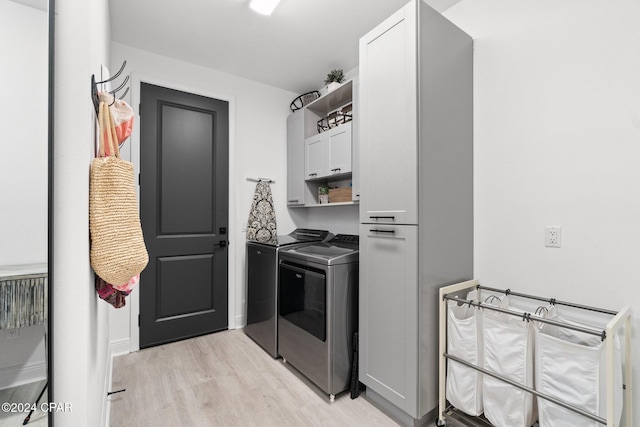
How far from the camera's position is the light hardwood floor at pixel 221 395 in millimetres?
1772

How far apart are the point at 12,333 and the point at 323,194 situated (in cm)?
268

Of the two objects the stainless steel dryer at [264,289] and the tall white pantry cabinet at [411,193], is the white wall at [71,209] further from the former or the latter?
the stainless steel dryer at [264,289]

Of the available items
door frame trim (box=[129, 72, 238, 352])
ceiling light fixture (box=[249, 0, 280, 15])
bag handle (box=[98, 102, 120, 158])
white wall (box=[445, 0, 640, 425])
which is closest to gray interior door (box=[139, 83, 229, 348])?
door frame trim (box=[129, 72, 238, 352])

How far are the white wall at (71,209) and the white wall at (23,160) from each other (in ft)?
0.31

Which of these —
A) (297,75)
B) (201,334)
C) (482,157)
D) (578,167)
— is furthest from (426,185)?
(201,334)

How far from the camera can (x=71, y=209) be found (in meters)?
0.87

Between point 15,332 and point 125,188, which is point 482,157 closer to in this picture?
point 125,188

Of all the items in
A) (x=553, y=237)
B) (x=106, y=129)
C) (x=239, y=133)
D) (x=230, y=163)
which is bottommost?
(x=553, y=237)

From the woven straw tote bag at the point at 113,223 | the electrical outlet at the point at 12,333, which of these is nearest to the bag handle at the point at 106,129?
the woven straw tote bag at the point at 113,223

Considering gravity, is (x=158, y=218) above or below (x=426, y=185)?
below

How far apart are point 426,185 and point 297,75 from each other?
2175 mm

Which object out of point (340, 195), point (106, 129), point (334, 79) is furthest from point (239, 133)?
point (106, 129)

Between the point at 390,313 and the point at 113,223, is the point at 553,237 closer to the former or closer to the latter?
the point at 390,313

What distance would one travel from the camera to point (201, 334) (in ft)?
9.68
